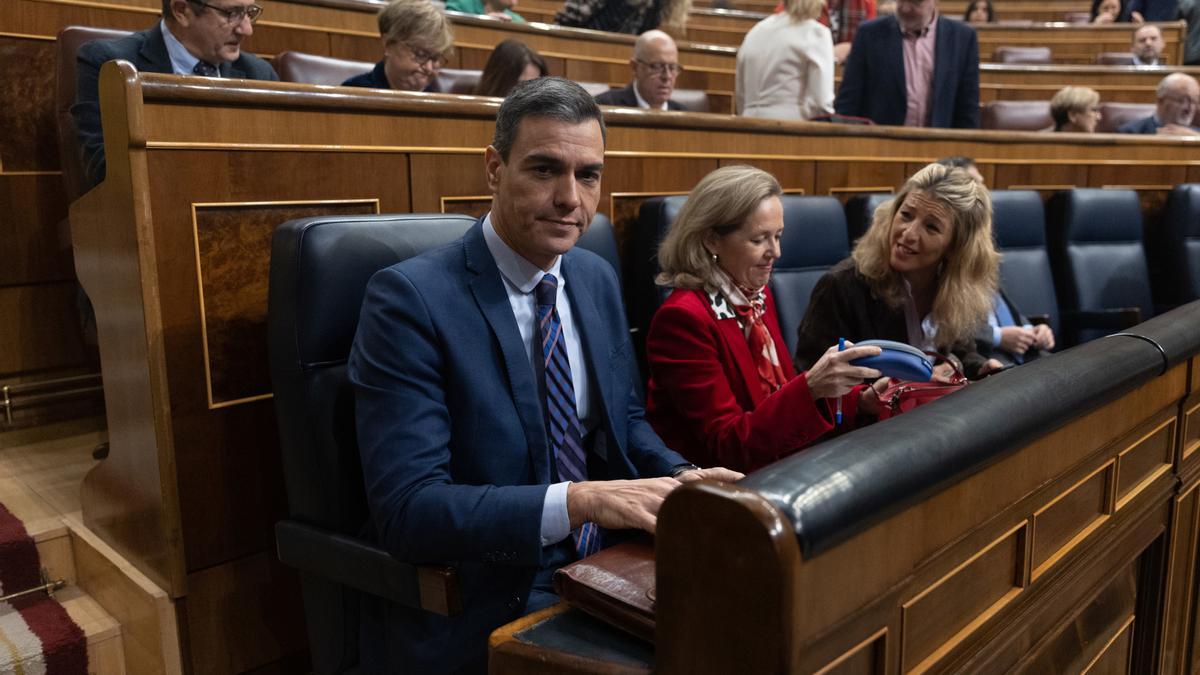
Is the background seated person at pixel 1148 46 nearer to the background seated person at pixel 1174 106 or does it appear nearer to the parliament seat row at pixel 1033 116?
the parliament seat row at pixel 1033 116

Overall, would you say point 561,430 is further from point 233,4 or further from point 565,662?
point 233,4

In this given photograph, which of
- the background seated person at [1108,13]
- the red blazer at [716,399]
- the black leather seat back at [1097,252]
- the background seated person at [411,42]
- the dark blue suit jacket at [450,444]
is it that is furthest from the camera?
the background seated person at [1108,13]

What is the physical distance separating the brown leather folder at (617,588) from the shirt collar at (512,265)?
20 cm

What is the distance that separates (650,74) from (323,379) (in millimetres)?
1070

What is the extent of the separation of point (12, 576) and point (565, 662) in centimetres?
60

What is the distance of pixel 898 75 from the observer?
1.64m

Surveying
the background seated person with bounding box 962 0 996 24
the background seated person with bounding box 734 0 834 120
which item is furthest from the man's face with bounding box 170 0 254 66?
the background seated person with bounding box 962 0 996 24

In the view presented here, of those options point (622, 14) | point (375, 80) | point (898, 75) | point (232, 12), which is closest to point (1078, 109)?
point (898, 75)

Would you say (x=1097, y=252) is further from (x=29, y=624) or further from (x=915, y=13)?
(x=29, y=624)

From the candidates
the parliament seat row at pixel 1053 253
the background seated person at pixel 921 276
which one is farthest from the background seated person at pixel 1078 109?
the background seated person at pixel 921 276

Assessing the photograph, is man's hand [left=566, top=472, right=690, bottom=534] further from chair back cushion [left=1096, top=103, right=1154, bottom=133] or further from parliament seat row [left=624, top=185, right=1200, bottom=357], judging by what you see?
chair back cushion [left=1096, top=103, right=1154, bottom=133]

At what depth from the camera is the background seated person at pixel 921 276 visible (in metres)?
0.94

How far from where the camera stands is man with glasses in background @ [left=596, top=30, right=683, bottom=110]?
153cm

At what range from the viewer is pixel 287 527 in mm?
610
